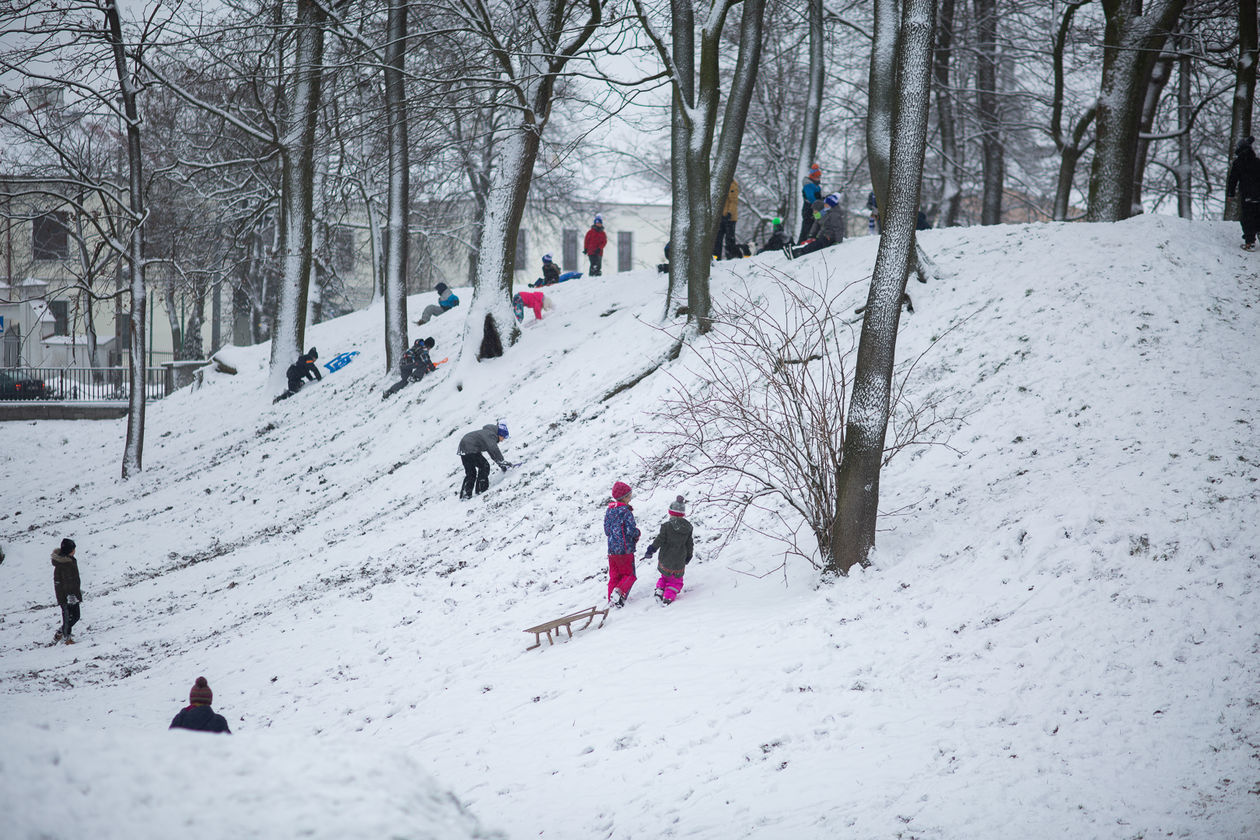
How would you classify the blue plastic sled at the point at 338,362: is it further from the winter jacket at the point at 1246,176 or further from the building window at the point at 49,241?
the winter jacket at the point at 1246,176

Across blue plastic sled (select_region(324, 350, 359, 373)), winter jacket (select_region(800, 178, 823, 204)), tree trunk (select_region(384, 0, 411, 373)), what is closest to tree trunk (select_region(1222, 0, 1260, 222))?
winter jacket (select_region(800, 178, 823, 204))

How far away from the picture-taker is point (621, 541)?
8.48 metres

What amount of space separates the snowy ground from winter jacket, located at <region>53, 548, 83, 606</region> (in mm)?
755

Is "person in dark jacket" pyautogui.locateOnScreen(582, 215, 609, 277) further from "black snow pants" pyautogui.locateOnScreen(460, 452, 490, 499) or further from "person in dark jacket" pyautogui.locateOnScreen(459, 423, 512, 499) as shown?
"black snow pants" pyautogui.locateOnScreen(460, 452, 490, 499)

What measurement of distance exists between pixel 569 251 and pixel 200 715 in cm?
4967

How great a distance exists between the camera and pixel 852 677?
630cm

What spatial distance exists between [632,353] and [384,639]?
24.1 ft

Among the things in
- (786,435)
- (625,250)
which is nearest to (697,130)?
(786,435)

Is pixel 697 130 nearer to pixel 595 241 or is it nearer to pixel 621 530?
pixel 621 530

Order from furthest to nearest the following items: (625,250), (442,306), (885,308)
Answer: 1. (625,250)
2. (442,306)
3. (885,308)

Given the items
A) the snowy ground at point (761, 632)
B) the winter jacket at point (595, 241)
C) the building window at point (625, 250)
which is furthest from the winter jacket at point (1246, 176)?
the building window at point (625, 250)

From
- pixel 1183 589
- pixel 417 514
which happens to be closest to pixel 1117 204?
pixel 1183 589

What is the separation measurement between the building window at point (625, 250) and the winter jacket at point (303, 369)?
3147cm

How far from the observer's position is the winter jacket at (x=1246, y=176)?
429 inches
